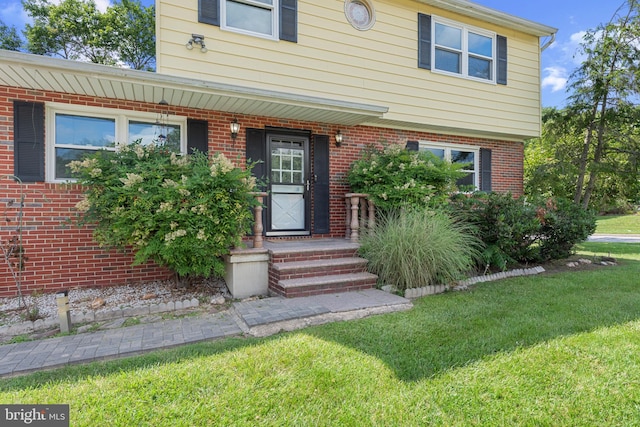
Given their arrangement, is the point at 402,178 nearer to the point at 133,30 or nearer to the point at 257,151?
the point at 257,151

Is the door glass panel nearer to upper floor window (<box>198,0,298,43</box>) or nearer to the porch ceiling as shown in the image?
the porch ceiling

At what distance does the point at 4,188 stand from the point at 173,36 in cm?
313

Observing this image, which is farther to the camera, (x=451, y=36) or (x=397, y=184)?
(x=451, y=36)

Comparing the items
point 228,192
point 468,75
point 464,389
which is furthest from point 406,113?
point 464,389

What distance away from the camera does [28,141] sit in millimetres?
4527

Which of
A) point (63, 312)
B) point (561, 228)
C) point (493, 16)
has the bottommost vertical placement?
point (63, 312)

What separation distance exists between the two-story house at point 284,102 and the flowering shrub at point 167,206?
0.95 metres

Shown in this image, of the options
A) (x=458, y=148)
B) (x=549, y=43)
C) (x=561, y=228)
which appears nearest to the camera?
(x=561, y=228)

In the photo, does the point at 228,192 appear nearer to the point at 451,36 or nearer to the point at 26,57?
the point at 26,57

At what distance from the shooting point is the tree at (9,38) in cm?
1570

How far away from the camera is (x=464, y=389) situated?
2234 millimetres

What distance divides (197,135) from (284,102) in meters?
1.54

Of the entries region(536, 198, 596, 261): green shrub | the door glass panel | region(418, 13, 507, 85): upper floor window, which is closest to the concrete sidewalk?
the door glass panel

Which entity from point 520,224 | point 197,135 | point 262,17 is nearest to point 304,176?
point 197,135
